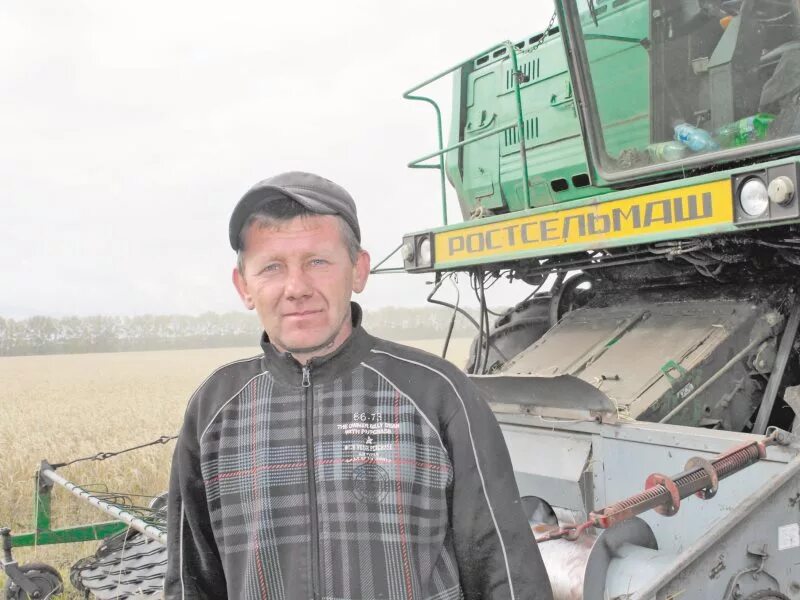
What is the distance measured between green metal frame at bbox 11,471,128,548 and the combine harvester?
0.02 m

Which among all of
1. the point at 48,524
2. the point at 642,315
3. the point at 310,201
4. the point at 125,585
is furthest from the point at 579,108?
the point at 48,524

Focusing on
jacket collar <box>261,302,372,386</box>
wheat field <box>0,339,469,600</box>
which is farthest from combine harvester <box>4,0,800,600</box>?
wheat field <box>0,339,469,600</box>

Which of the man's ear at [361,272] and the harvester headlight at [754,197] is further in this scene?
the harvester headlight at [754,197]

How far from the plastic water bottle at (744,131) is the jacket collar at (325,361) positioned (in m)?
2.47

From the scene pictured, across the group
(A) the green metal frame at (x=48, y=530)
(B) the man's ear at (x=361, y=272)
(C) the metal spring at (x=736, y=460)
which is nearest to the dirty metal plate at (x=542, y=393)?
(C) the metal spring at (x=736, y=460)

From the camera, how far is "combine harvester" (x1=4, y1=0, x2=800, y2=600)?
2.80 metres

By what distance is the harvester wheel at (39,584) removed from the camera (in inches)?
175

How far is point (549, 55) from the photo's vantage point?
201 inches

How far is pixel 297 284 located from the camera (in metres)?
1.69

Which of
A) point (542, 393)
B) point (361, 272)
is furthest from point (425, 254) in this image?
point (361, 272)

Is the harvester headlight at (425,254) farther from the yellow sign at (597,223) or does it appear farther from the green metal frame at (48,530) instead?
the green metal frame at (48,530)

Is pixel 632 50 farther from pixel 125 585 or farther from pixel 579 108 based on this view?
pixel 125 585

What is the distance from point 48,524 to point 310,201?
3.95m

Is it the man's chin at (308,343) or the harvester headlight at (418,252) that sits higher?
the harvester headlight at (418,252)
